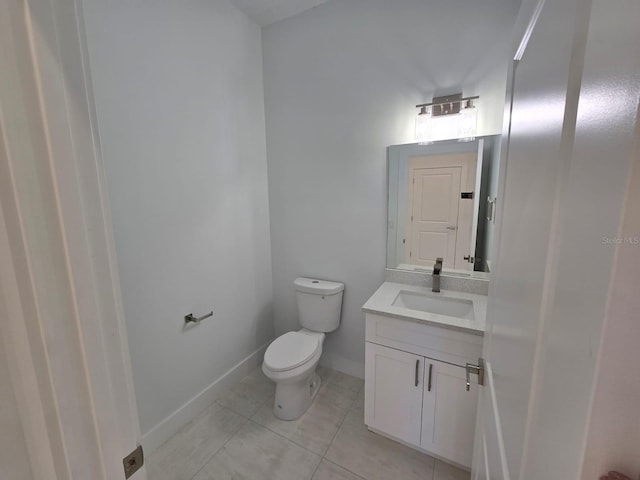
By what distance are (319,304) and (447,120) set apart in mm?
1504

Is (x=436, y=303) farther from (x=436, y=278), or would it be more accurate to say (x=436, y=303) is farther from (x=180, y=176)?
(x=180, y=176)

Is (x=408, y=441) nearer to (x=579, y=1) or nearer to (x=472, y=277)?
(x=472, y=277)

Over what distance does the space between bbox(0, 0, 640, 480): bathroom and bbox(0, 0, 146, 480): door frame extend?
0.6 inches

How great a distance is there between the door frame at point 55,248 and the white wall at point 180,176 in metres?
1.03

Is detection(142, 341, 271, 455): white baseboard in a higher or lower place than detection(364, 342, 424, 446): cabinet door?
lower

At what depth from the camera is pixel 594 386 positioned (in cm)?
24

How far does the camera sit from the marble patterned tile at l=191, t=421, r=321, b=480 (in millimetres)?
1420

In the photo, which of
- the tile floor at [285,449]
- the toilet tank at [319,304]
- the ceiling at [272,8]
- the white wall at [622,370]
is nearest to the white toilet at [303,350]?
the toilet tank at [319,304]

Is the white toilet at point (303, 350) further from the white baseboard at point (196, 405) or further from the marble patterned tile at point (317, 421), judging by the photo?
the white baseboard at point (196, 405)

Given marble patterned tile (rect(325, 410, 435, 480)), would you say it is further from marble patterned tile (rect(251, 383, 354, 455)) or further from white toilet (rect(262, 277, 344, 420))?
white toilet (rect(262, 277, 344, 420))

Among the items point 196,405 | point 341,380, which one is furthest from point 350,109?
point 196,405

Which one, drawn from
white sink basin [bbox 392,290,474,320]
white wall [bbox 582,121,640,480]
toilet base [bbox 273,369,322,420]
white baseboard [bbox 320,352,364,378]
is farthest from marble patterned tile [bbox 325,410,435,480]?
white wall [bbox 582,121,640,480]

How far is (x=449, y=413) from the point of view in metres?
1.38

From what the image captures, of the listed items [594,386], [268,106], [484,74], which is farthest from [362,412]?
[268,106]
